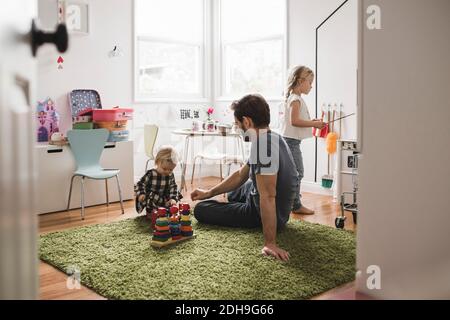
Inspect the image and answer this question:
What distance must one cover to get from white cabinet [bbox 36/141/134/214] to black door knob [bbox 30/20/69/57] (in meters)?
2.96

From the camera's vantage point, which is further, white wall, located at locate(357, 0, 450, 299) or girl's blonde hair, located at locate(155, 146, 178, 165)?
girl's blonde hair, located at locate(155, 146, 178, 165)

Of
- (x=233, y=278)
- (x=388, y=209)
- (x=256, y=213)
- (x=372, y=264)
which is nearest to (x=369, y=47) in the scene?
(x=388, y=209)

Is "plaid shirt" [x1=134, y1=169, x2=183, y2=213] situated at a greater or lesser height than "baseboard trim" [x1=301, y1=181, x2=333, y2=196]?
greater

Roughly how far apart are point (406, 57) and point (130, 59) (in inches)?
142

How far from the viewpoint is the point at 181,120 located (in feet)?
18.4

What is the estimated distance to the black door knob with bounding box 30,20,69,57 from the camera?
0.93 meters

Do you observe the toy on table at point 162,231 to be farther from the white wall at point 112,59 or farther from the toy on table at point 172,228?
the white wall at point 112,59

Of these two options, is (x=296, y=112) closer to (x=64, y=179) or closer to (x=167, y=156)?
(x=167, y=156)

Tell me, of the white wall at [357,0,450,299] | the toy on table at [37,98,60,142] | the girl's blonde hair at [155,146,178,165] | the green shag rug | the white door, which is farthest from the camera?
the toy on table at [37,98,60,142]

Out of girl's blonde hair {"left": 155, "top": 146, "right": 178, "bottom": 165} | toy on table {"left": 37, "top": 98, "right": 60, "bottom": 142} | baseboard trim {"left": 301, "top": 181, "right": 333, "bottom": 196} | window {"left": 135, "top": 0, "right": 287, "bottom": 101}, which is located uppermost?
window {"left": 135, "top": 0, "right": 287, "bottom": 101}

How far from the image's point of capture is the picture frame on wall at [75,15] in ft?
14.6

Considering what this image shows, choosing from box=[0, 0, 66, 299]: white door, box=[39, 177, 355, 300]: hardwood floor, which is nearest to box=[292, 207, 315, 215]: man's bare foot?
box=[39, 177, 355, 300]: hardwood floor

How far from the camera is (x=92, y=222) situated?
3693 mm

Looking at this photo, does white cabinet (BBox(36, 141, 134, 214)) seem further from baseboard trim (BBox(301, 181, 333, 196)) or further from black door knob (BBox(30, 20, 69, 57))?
black door knob (BBox(30, 20, 69, 57))
